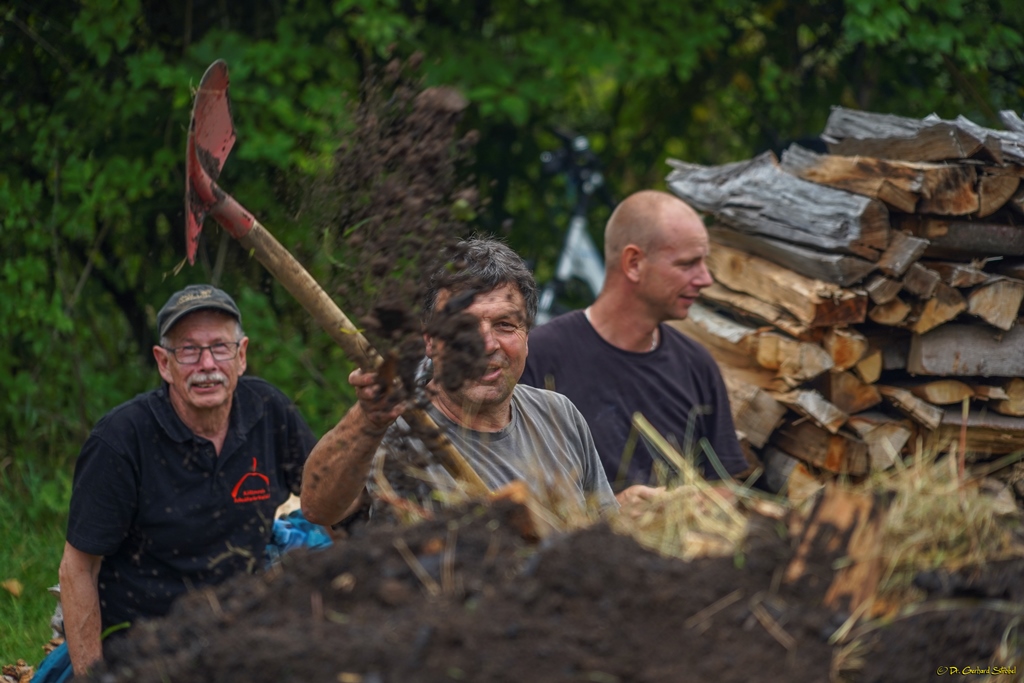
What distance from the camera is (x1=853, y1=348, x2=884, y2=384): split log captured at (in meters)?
4.73

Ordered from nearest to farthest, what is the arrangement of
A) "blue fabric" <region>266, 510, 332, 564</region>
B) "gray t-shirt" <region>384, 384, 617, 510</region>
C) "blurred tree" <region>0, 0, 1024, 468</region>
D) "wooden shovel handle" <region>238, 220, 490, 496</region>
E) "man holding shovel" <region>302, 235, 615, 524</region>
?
"wooden shovel handle" <region>238, 220, 490, 496</region>
"man holding shovel" <region>302, 235, 615, 524</region>
"gray t-shirt" <region>384, 384, 617, 510</region>
"blue fabric" <region>266, 510, 332, 564</region>
"blurred tree" <region>0, 0, 1024, 468</region>

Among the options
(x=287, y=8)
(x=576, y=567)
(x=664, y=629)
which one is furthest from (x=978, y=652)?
(x=287, y=8)

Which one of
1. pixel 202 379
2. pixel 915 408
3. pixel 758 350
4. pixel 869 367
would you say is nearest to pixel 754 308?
pixel 758 350

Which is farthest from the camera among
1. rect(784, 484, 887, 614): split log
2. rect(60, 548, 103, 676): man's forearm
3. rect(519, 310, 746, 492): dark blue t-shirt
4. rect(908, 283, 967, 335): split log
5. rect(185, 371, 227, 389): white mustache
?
rect(908, 283, 967, 335): split log

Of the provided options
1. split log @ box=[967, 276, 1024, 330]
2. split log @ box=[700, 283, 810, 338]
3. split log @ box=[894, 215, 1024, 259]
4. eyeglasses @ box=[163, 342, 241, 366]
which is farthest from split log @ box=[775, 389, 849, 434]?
eyeglasses @ box=[163, 342, 241, 366]

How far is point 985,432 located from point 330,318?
3359mm

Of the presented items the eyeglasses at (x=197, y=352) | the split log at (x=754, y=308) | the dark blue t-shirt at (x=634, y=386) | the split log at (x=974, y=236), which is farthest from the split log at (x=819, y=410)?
the eyeglasses at (x=197, y=352)

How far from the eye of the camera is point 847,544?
1896 millimetres

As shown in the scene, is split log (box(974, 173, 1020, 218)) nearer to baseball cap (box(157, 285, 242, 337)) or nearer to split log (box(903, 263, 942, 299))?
split log (box(903, 263, 942, 299))

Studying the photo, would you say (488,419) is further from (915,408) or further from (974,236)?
(974,236)

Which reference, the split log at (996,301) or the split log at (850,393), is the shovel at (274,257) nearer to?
the split log at (850,393)

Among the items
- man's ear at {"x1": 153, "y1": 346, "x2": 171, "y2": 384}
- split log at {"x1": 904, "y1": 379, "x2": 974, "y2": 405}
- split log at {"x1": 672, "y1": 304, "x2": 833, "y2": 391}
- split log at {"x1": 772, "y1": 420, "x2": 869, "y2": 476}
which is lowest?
split log at {"x1": 772, "y1": 420, "x2": 869, "y2": 476}

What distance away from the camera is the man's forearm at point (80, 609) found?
11.6 feet

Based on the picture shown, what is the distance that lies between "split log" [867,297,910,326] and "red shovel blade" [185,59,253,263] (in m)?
3.03
